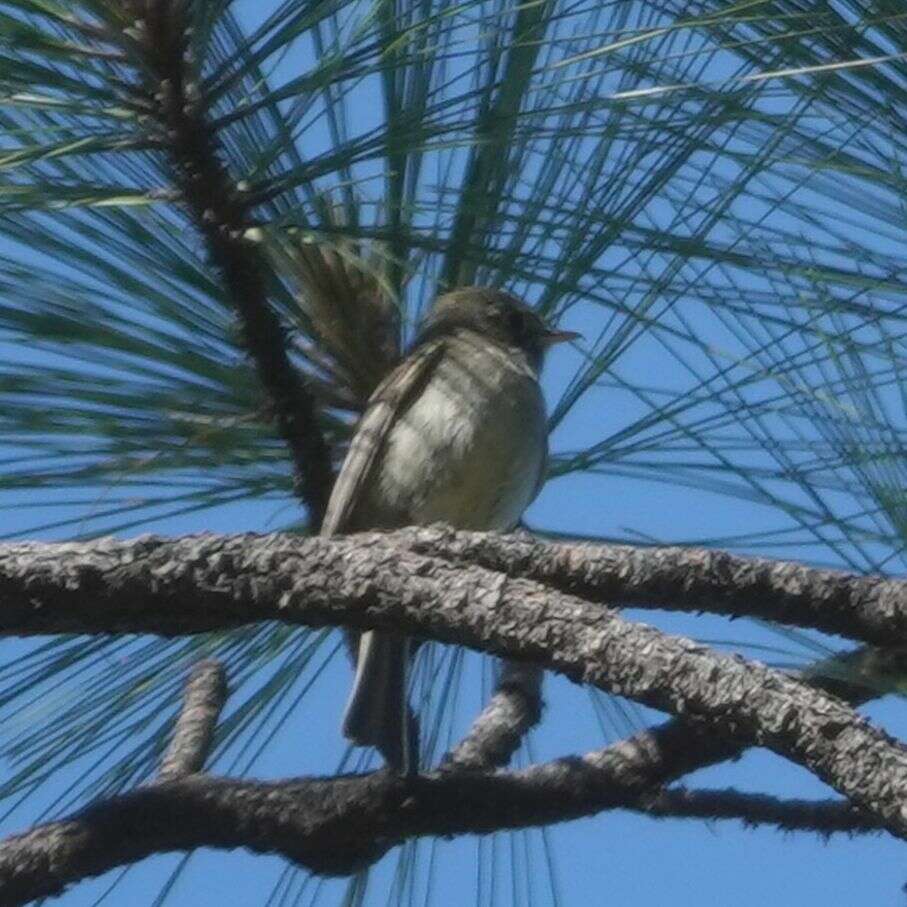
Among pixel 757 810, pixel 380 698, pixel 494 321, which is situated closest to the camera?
pixel 757 810

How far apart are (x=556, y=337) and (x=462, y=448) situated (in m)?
0.30

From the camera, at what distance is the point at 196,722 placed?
2357 millimetres

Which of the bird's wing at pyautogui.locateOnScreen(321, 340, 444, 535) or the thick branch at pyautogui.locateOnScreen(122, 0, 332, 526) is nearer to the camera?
the thick branch at pyautogui.locateOnScreen(122, 0, 332, 526)

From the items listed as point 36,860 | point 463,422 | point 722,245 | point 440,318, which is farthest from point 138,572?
point 463,422

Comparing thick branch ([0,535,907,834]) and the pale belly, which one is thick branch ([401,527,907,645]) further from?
the pale belly

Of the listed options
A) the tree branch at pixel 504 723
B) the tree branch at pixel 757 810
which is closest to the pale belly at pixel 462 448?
the tree branch at pixel 504 723

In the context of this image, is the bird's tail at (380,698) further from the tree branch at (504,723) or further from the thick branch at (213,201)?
the thick branch at (213,201)

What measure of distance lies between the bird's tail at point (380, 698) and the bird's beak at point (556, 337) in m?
0.66

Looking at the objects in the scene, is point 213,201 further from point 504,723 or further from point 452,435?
point 452,435

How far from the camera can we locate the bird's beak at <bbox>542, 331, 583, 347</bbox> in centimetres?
359

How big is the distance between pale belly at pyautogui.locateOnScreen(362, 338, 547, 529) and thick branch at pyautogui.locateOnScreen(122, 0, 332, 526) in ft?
2.98

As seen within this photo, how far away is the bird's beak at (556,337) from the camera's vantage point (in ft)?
11.8

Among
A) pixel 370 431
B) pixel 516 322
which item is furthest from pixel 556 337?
pixel 370 431

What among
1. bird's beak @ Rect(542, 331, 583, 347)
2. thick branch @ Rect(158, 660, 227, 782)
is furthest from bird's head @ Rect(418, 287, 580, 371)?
thick branch @ Rect(158, 660, 227, 782)
